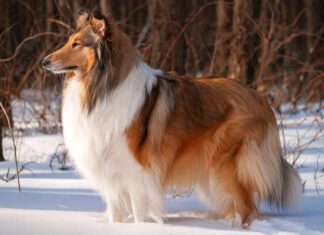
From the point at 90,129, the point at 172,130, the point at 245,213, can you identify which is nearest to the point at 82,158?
the point at 90,129

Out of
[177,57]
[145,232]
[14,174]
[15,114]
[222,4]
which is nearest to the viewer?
[145,232]

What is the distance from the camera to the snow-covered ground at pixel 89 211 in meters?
4.09

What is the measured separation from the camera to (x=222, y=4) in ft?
33.0

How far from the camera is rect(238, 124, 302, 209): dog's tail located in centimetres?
486

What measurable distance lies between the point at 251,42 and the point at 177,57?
4.39ft

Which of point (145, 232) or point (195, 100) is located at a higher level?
point (195, 100)

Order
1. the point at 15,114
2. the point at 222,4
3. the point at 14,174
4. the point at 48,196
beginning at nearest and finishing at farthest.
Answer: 1. the point at 48,196
2. the point at 14,174
3. the point at 222,4
4. the point at 15,114

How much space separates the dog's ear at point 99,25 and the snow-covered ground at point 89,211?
1.44 m

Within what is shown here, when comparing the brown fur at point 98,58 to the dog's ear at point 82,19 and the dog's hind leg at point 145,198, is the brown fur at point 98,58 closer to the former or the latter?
the dog's ear at point 82,19

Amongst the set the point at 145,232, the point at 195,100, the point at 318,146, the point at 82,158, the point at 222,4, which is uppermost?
the point at 222,4

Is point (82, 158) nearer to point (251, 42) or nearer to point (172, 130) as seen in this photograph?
point (172, 130)

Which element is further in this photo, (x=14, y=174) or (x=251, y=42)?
(x=251, y=42)

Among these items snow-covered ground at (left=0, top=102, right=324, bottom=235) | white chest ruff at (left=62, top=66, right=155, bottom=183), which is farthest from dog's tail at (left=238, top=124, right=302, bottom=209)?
white chest ruff at (left=62, top=66, right=155, bottom=183)

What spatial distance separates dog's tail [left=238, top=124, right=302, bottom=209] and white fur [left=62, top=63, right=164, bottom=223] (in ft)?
2.44
